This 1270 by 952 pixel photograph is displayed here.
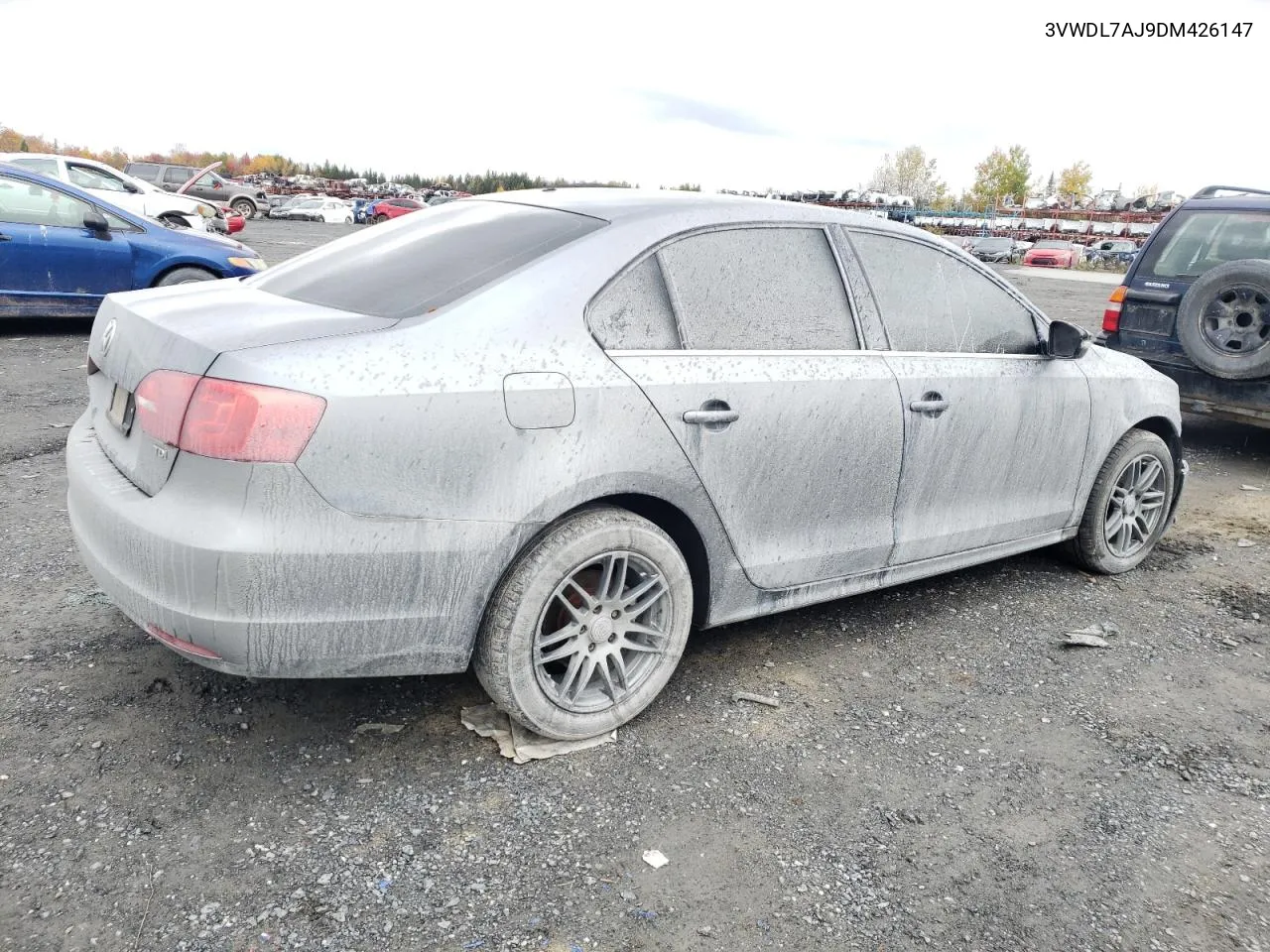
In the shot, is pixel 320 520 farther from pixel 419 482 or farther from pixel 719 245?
pixel 719 245

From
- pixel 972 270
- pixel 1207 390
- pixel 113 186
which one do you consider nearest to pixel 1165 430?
pixel 972 270

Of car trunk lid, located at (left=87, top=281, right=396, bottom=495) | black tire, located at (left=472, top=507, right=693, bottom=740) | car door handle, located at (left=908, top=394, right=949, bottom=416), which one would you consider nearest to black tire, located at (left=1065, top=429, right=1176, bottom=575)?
car door handle, located at (left=908, top=394, right=949, bottom=416)

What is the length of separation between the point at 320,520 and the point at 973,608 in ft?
9.66

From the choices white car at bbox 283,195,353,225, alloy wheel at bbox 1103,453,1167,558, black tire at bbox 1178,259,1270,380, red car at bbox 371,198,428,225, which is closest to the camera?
alloy wheel at bbox 1103,453,1167,558

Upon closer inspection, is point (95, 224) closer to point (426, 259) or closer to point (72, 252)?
point (72, 252)

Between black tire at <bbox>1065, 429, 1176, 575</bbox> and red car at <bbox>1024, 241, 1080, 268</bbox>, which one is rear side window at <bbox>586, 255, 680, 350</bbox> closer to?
black tire at <bbox>1065, 429, 1176, 575</bbox>

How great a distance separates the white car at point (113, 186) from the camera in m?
13.9

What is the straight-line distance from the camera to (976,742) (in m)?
3.20

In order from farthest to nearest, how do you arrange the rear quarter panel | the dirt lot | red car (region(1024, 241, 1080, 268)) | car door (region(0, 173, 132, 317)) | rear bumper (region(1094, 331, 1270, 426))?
red car (region(1024, 241, 1080, 268)), car door (region(0, 173, 132, 317)), rear bumper (region(1094, 331, 1270, 426)), the rear quarter panel, the dirt lot

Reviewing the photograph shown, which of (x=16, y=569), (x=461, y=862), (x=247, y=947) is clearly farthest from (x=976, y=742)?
(x=16, y=569)

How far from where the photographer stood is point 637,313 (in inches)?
117

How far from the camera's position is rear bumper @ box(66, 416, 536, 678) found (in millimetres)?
2396

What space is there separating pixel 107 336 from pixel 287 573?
1.19 metres

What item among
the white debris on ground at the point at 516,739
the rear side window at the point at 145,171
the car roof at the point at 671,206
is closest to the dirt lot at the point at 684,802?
the white debris on ground at the point at 516,739
